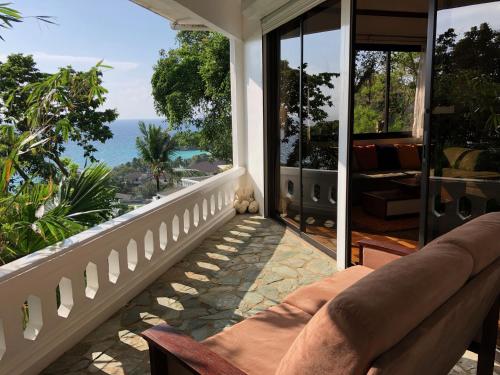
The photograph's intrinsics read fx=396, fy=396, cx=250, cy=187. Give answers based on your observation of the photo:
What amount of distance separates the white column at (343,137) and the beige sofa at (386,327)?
1622 millimetres

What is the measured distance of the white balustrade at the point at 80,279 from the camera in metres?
1.94

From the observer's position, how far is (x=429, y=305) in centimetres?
100

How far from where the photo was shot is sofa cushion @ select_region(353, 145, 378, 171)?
5457 millimetres

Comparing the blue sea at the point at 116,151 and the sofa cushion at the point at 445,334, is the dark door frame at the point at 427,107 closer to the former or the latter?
the sofa cushion at the point at 445,334

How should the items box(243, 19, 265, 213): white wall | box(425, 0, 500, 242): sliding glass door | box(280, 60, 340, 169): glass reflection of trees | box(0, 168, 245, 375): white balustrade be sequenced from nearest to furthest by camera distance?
box(0, 168, 245, 375): white balustrade, box(425, 0, 500, 242): sliding glass door, box(280, 60, 340, 169): glass reflection of trees, box(243, 19, 265, 213): white wall

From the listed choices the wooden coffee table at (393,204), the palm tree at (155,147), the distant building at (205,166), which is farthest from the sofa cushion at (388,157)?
the distant building at (205,166)

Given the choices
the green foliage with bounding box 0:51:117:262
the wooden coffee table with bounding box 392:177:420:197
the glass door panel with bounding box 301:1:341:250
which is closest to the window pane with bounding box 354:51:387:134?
the wooden coffee table with bounding box 392:177:420:197

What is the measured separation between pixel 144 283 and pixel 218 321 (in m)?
0.82

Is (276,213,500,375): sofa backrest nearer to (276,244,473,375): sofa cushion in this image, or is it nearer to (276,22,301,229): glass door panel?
(276,244,473,375): sofa cushion

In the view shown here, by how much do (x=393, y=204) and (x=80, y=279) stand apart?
353 cm

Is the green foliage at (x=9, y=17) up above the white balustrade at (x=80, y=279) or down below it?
above

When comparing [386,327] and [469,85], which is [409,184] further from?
[386,327]

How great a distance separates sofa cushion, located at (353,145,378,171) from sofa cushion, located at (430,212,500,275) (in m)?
4.09

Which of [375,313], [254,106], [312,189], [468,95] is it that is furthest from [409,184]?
[375,313]
